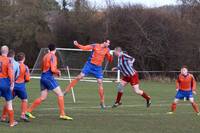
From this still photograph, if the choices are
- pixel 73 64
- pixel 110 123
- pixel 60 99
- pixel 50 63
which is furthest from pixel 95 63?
pixel 73 64

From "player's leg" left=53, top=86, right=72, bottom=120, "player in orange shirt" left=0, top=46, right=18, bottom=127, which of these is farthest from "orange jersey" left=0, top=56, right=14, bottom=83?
"player's leg" left=53, top=86, right=72, bottom=120

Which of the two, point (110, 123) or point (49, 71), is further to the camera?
point (49, 71)

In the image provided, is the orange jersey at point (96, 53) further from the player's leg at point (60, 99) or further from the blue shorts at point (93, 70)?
the player's leg at point (60, 99)

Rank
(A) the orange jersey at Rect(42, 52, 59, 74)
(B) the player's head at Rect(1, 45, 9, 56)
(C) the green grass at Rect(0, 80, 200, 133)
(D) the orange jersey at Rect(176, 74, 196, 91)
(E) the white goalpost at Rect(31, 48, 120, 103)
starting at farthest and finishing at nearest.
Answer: (E) the white goalpost at Rect(31, 48, 120, 103) → (D) the orange jersey at Rect(176, 74, 196, 91) → (A) the orange jersey at Rect(42, 52, 59, 74) → (B) the player's head at Rect(1, 45, 9, 56) → (C) the green grass at Rect(0, 80, 200, 133)

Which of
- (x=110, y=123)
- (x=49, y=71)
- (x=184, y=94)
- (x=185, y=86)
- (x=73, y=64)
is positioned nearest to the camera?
(x=110, y=123)

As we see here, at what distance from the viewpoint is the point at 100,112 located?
17.9 m

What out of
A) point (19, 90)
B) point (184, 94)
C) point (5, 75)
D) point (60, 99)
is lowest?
point (184, 94)

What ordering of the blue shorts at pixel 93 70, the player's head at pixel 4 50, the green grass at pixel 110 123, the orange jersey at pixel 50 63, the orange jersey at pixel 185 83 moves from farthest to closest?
the blue shorts at pixel 93 70 → the orange jersey at pixel 185 83 → the orange jersey at pixel 50 63 → the player's head at pixel 4 50 → the green grass at pixel 110 123

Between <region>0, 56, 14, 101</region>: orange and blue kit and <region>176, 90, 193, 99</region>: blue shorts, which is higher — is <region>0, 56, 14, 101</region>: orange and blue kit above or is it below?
above

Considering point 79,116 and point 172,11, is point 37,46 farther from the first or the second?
point 79,116

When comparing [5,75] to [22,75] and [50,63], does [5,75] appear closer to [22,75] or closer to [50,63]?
[22,75]

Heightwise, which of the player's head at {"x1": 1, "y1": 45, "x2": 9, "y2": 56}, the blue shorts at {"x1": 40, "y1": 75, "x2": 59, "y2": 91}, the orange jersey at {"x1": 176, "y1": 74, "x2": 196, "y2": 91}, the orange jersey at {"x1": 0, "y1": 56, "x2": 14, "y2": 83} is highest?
the player's head at {"x1": 1, "y1": 45, "x2": 9, "y2": 56}

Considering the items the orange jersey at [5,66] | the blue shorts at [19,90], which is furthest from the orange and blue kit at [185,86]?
the orange jersey at [5,66]

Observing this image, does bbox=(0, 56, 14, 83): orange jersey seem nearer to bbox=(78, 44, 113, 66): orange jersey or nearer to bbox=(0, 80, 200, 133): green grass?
bbox=(0, 80, 200, 133): green grass
